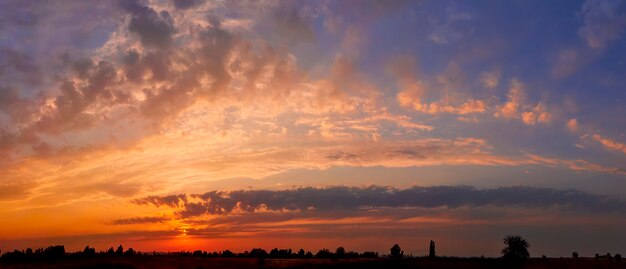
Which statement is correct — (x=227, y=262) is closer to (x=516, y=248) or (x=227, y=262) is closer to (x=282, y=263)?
(x=282, y=263)

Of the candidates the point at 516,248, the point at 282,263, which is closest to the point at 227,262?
the point at 282,263

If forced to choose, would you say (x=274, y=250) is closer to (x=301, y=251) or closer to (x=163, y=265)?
(x=301, y=251)

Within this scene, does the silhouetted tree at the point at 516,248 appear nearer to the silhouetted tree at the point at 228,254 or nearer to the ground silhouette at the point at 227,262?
the ground silhouette at the point at 227,262

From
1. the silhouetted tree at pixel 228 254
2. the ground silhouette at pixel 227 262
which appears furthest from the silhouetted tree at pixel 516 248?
the silhouetted tree at pixel 228 254

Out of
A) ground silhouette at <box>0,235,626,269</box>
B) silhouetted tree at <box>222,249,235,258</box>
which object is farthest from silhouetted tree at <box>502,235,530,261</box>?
silhouetted tree at <box>222,249,235,258</box>

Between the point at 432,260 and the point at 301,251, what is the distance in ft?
172

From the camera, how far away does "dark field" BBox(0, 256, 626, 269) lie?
256 ft

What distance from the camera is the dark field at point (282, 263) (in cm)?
7812

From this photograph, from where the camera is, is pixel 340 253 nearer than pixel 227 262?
No

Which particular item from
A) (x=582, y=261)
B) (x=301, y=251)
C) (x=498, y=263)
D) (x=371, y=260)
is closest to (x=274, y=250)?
(x=301, y=251)

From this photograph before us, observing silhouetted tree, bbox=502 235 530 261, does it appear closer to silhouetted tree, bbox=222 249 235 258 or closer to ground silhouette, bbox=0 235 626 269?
ground silhouette, bbox=0 235 626 269

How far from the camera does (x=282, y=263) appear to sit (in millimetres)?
89000

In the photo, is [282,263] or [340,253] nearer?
[282,263]

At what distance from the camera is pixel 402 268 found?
8831 centimetres
